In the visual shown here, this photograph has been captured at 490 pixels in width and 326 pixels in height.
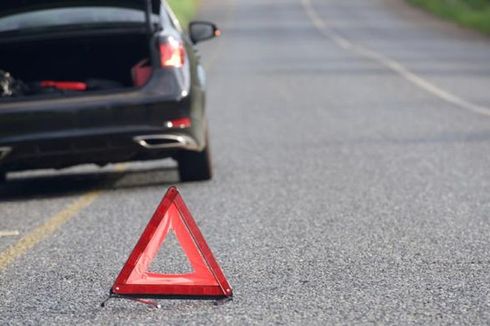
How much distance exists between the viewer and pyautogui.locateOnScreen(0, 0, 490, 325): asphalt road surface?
20.5 ft

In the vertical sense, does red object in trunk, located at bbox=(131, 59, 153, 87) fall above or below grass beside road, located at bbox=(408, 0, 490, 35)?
above

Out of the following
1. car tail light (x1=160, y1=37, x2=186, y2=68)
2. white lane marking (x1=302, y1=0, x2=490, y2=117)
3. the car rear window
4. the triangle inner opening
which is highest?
the car rear window

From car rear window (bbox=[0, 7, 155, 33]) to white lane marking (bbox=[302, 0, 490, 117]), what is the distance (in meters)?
7.69

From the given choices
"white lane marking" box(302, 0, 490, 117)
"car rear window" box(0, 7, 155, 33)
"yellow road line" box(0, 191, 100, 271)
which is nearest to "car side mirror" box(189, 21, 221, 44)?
"car rear window" box(0, 7, 155, 33)

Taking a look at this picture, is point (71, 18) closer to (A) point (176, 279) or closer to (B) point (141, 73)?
(B) point (141, 73)

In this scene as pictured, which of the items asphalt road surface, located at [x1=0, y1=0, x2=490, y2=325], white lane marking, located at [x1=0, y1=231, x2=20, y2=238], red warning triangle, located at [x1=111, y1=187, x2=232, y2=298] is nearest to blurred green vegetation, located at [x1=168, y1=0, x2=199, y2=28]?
asphalt road surface, located at [x1=0, y1=0, x2=490, y2=325]

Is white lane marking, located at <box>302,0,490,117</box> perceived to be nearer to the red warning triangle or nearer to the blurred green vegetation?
the blurred green vegetation

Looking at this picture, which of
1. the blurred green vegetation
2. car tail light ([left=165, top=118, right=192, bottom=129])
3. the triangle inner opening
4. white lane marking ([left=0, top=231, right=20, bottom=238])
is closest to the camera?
the triangle inner opening

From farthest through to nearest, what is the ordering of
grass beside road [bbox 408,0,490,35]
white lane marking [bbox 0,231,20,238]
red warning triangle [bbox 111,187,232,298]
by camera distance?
grass beside road [bbox 408,0,490,35] → white lane marking [bbox 0,231,20,238] → red warning triangle [bbox 111,187,232,298]

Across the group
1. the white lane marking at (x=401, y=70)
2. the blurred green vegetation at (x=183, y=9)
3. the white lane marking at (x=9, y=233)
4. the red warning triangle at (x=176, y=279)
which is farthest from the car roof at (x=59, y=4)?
the blurred green vegetation at (x=183, y=9)

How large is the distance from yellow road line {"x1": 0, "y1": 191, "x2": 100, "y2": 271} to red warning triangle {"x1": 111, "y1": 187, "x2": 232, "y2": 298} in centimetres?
142

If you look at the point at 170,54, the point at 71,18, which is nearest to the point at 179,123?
the point at 170,54

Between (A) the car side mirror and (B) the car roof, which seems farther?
(A) the car side mirror

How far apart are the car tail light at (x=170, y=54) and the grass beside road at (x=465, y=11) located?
3489 centimetres
